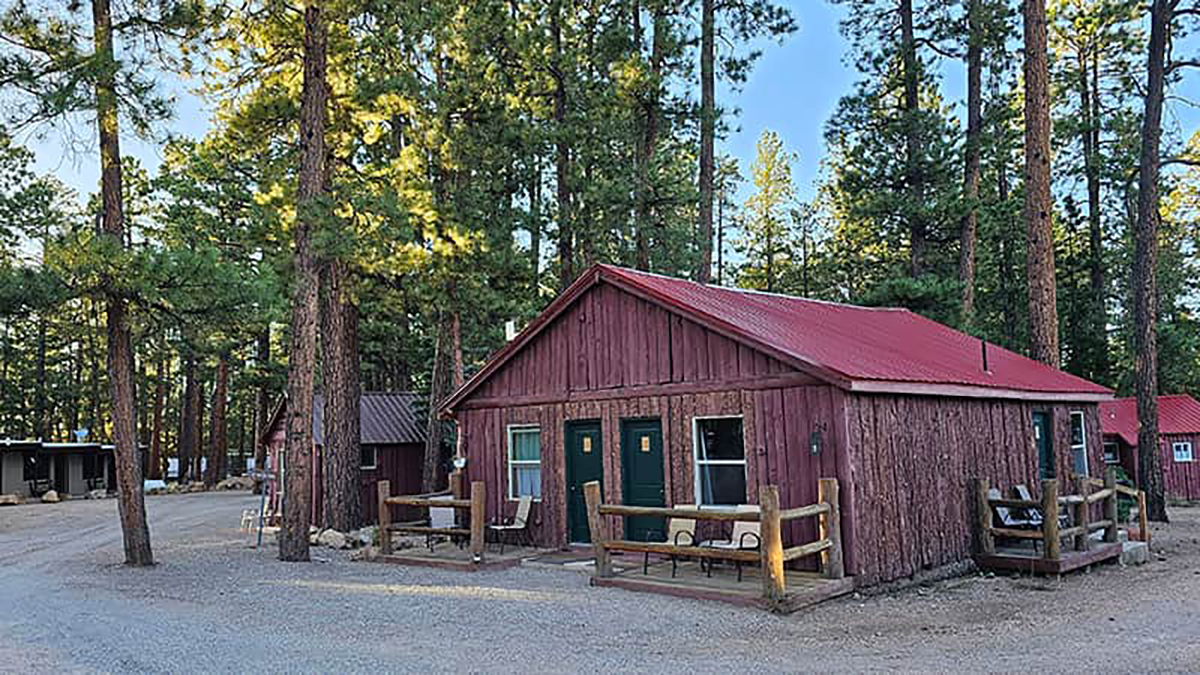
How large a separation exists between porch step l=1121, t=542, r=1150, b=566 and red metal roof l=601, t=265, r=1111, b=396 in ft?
7.55

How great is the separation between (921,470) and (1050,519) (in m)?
1.52

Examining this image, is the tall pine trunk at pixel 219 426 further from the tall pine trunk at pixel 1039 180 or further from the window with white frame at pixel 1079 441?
the window with white frame at pixel 1079 441

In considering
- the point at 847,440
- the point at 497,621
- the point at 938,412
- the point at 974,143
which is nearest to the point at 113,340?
the point at 497,621

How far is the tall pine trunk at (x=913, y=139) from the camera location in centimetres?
2093

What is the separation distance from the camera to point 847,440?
10297 millimetres

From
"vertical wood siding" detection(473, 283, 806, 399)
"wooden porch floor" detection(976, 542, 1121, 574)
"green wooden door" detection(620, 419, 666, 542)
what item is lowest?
"wooden porch floor" detection(976, 542, 1121, 574)

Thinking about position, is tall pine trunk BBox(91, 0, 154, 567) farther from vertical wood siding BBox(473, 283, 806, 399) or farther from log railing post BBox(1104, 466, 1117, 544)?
log railing post BBox(1104, 466, 1117, 544)

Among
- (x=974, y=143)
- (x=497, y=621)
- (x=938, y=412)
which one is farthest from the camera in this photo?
(x=974, y=143)

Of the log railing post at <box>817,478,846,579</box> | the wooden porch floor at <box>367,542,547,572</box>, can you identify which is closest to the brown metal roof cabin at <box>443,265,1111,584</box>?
the log railing post at <box>817,478,846,579</box>

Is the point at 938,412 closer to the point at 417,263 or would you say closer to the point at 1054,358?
the point at 1054,358

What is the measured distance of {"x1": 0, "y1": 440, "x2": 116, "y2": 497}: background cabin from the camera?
3319 centimetres

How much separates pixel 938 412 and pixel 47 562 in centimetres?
1308

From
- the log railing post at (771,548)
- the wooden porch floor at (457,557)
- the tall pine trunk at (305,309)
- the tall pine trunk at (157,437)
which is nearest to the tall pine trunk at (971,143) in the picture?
the wooden porch floor at (457,557)

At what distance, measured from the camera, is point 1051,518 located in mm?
10969
